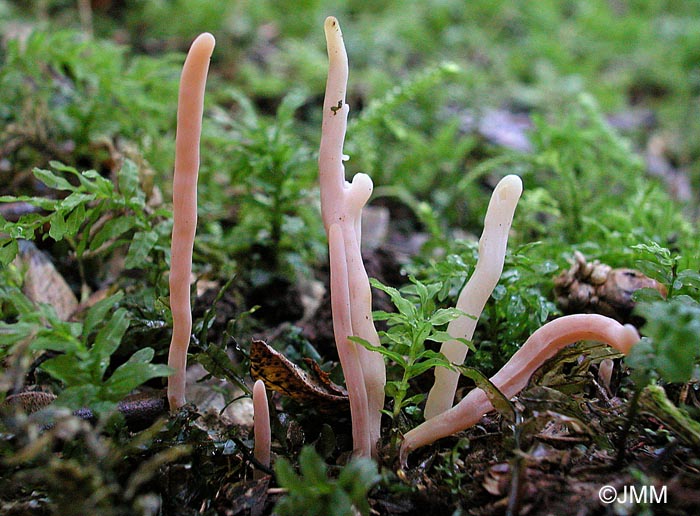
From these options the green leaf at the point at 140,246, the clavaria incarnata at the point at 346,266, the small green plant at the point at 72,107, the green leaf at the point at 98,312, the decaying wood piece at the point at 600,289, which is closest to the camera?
the green leaf at the point at 98,312

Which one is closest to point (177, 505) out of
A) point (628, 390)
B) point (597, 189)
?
point (628, 390)

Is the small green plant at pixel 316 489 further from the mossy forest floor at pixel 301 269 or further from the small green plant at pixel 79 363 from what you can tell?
the small green plant at pixel 79 363

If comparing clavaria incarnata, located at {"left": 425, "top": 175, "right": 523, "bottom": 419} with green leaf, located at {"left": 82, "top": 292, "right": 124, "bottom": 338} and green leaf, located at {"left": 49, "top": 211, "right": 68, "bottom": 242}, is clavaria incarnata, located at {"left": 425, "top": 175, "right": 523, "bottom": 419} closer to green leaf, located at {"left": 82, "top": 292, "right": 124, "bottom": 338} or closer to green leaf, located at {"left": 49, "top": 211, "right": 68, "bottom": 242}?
green leaf, located at {"left": 82, "top": 292, "right": 124, "bottom": 338}

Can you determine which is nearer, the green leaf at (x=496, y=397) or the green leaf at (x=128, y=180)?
the green leaf at (x=496, y=397)

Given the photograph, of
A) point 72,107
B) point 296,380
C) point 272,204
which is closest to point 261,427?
point 296,380

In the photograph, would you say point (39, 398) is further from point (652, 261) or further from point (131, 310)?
point (652, 261)

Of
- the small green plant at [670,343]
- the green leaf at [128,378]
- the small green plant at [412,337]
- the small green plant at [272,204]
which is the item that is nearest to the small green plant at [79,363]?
the green leaf at [128,378]
